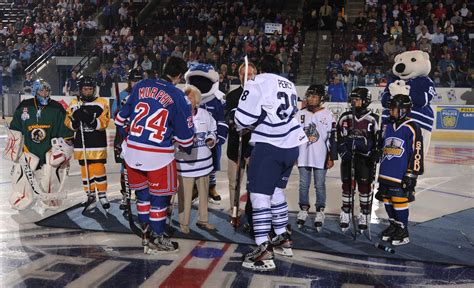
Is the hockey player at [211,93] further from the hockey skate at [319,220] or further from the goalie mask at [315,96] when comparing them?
the hockey skate at [319,220]

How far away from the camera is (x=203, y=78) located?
5.70m

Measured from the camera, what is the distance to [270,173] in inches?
166

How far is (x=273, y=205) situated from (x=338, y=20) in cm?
1432

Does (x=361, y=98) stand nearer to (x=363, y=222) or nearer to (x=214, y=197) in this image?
(x=363, y=222)

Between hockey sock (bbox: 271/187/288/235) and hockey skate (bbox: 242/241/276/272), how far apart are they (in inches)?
10.2

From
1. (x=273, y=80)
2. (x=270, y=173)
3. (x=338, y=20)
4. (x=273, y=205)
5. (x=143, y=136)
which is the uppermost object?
(x=338, y=20)

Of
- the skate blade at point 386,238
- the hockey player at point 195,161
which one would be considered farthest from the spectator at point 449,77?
the hockey player at point 195,161

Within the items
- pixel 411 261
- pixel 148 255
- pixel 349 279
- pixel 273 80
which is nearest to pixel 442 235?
pixel 411 261

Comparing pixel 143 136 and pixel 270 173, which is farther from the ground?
pixel 143 136

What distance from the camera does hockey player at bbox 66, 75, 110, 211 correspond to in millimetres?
5797

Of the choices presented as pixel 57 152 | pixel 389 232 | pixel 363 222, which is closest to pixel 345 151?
pixel 363 222

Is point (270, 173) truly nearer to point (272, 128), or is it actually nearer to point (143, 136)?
point (272, 128)

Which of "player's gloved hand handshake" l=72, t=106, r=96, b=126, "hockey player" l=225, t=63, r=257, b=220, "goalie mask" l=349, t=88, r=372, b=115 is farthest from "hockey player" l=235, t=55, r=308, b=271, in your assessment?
"player's gloved hand handshake" l=72, t=106, r=96, b=126

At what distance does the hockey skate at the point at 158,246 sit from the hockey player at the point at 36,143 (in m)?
2.01
